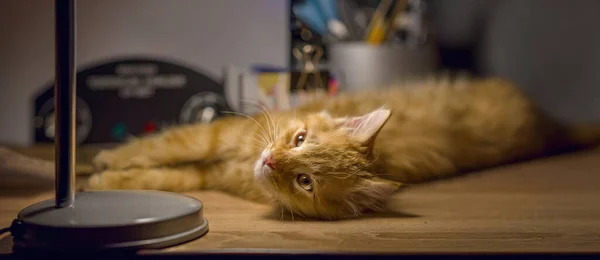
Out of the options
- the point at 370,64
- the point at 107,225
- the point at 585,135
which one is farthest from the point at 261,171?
the point at 585,135

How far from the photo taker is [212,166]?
133 cm

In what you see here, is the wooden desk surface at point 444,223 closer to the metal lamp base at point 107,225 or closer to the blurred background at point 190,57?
the metal lamp base at point 107,225

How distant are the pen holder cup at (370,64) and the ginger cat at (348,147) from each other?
6 cm

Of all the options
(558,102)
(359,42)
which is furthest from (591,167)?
(359,42)

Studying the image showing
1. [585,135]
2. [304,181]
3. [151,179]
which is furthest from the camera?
[585,135]

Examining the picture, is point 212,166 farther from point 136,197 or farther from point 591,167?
point 591,167

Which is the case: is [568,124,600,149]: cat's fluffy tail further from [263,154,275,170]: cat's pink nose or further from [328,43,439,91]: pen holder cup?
[263,154,275,170]: cat's pink nose

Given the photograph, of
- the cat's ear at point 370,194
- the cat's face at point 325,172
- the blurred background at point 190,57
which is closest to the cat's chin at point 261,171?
the cat's face at point 325,172

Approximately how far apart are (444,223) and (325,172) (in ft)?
0.72

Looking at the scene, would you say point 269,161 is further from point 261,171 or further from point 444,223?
point 444,223

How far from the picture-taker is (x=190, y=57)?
1817 mm

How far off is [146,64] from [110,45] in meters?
0.12

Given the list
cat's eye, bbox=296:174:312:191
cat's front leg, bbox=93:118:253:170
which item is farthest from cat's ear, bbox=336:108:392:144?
cat's front leg, bbox=93:118:253:170

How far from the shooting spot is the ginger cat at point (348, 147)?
1060 millimetres
